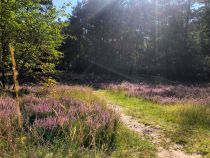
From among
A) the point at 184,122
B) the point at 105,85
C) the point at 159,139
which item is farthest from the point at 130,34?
the point at 159,139

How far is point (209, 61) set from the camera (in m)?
39.8

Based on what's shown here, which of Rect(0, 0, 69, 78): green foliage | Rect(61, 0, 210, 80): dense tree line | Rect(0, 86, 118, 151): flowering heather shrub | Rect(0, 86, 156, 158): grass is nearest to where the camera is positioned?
Rect(0, 86, 156, 158): grass

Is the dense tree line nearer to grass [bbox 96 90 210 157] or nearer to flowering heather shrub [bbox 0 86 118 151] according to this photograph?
grass [bbox 96 90 210 157]

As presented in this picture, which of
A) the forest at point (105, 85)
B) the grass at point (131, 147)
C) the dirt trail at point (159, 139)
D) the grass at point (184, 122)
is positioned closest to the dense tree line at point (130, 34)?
the forest at point (105, 85)

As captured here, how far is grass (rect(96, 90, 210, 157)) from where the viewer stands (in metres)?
8.32

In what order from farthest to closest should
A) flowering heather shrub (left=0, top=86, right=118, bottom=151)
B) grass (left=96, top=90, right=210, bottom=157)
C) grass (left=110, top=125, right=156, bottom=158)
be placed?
1. grass (left=96, top=90, right=210, bottom=157)
2. grass (left=110, top=125, right=156, bottom=158)
3. flowering heather shrub (left=0, top=86, right=118, bottom=151)

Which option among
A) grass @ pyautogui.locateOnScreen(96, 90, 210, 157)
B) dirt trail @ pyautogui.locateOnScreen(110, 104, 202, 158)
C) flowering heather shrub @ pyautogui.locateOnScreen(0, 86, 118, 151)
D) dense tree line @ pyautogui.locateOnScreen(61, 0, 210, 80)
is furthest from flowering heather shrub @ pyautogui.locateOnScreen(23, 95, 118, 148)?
dense tree line @ pyautogui.locateOnScreen(61, 0, 210, 80)

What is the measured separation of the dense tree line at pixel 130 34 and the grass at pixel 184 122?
3133 centimetres

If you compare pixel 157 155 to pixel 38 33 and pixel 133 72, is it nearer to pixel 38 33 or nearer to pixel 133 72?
pixel 38 33

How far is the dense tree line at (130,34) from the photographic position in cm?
4588

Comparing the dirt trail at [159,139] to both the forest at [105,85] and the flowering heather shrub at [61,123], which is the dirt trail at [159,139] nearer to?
the forest at [105,85]

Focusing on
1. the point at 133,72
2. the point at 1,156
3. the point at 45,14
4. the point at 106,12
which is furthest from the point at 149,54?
the point at 1,156

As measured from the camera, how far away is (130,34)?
54156 millimetres

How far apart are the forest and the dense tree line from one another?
159mm
